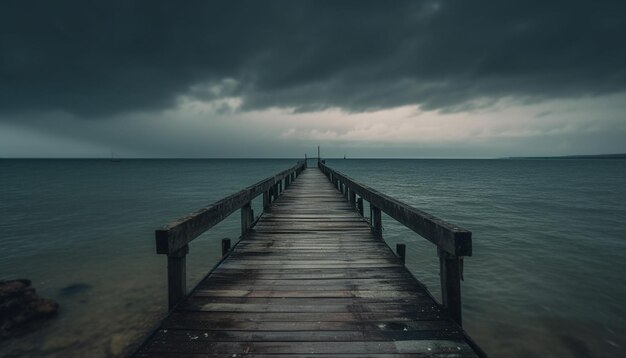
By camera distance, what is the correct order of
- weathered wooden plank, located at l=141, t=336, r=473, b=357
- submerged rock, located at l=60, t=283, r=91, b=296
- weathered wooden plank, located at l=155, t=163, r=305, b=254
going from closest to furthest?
1. weathered wooden plank, located at l=141, t=336, r=473, b=357
2. weathered wooden plank, located at l=155, t=163, r=305, b=254
3. submerged rock, located at l=60, t=283, r=91, b=296

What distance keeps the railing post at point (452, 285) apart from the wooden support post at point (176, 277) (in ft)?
8.17

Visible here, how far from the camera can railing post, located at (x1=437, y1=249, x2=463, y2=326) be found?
298 cm

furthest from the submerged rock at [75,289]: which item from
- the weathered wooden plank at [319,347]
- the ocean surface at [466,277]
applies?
the weathered wooden plank at [319,347]

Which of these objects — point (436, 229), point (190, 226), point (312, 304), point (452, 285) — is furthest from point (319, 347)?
point (190, 226)

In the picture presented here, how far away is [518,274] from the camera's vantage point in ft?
31.7

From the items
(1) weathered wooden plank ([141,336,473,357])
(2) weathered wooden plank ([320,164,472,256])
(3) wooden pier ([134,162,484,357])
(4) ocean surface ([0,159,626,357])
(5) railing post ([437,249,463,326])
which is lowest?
(4) ocean surface ([0,159,626,357])

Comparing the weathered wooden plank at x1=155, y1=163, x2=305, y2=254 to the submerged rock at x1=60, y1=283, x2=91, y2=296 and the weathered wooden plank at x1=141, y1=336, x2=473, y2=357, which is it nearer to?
the weathered wooden plank at x1=141, y1=336, x2=473, y2=357

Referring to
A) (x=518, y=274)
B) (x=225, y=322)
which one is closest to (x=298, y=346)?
(x=225, y=322)

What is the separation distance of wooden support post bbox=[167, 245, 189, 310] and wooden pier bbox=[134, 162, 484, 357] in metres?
0.01

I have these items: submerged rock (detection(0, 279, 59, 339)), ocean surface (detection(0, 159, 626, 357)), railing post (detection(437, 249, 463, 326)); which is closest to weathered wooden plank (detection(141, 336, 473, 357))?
railing post (detection(437, 249, 463, 326))

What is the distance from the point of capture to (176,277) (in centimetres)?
326

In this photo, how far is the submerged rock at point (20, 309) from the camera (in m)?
6.08

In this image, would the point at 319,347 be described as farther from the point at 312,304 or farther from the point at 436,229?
the point at 436,229

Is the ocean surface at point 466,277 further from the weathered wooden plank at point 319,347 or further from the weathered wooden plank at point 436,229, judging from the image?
the weathered wooden plank at point 319,347
